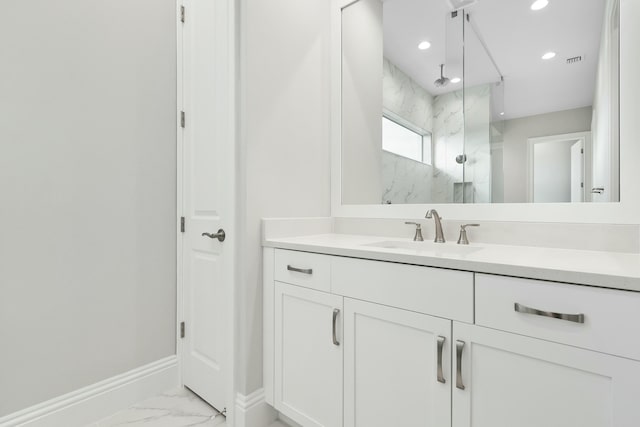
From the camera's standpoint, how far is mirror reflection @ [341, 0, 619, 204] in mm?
1280

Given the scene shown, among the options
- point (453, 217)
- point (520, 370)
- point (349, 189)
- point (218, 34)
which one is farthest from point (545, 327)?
point (218, 34)

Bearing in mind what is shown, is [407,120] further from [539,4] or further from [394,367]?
[394,367]

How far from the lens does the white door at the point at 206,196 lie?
1.60 metres

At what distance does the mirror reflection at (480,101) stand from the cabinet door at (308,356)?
0.77 meters

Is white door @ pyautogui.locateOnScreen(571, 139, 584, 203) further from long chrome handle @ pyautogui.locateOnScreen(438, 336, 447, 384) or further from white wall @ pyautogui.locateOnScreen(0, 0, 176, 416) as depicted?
white wall @ pyautogui.locateOnScreen(0, 0, 176, 416)

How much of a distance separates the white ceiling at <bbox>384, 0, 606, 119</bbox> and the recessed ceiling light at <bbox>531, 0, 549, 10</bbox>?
17 mm

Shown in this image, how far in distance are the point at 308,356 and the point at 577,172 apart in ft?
4.46

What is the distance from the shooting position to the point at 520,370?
86cm

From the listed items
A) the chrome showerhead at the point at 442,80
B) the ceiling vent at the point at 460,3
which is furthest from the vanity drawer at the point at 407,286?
the ceiling vent at the point at 460,3

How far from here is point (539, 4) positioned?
1.36 meters

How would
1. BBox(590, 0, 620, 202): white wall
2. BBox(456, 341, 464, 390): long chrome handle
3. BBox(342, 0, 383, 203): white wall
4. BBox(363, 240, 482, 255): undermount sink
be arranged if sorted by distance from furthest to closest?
BBox(342, 0, 383, 203): white wall
BBox(363, 240, 482, 255): undermount sink
BBox(590, 0, 620, 202): white wall
BBox(456, 341, 464, 390): long chrome handle

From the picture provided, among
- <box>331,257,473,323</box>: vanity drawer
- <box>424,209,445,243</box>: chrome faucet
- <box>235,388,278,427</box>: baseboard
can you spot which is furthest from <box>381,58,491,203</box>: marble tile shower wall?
<box>235,388,278,427</box>: baseboard

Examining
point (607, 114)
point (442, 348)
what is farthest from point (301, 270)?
point (607, 114)

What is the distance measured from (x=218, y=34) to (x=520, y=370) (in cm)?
191
